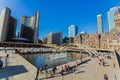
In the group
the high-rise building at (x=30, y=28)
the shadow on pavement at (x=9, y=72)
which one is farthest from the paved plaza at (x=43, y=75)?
the high-rise building at (x=30, y=28)

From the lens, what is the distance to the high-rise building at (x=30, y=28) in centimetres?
16612

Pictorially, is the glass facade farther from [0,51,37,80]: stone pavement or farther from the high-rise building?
[0,51,37,80]: stone pavement

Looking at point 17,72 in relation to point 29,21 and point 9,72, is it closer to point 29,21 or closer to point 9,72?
point 9,72

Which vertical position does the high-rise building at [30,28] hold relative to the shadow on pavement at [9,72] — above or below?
above

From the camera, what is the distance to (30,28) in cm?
16838

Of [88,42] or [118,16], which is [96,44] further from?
[118,16]

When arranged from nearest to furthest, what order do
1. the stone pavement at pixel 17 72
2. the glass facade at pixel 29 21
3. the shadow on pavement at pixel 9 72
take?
1. the stone pavement at pixel 17 72
2. the shadow on pavement at pixel 9 72
3. the glass facade at pixel 29 21

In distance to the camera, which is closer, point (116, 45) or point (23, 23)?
point (116, 45)

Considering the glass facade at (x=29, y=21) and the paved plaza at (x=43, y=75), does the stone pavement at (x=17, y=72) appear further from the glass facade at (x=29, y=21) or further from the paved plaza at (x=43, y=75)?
the glass facade at (x=29, y=21)

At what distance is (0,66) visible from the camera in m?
20.5

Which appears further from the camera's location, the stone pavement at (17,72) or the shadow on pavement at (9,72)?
the shadow on pavement at (9,72)

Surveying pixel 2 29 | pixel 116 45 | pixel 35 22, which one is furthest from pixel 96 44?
pixel 2 29

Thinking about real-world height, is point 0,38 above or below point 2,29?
below

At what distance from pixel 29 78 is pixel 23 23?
169431 millimetres
